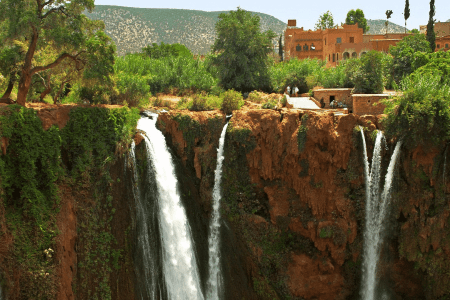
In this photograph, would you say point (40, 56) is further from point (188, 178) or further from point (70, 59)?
point (188, 178)

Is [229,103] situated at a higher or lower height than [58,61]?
lower

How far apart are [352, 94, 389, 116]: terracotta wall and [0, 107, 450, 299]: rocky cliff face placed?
253cm

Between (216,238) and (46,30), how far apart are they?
38.7 feet

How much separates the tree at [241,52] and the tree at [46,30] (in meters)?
12.6

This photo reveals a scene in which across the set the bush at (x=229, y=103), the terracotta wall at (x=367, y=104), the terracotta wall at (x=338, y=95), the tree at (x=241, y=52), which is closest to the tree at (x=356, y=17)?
the tree at (x=241, y=52)

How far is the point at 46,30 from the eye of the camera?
65.3 ft

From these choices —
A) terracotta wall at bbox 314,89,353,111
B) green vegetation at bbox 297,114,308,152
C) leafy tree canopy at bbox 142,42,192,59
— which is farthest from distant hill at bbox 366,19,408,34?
green vegetation at bbox 297,114,308,152

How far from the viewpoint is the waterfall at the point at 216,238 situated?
22156 mm

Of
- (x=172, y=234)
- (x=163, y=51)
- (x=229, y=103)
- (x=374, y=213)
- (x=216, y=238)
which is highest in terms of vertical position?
(x=163, y=51)

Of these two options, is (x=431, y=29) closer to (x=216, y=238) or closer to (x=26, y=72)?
(x=216, y=238)

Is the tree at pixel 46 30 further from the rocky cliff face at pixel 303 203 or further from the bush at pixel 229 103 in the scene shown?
the bush at pixel 229 103

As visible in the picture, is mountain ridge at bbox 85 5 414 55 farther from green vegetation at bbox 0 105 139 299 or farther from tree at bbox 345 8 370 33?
green vegetation at bbox 0 105 139 299

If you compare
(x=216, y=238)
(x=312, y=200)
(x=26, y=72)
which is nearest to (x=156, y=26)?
(x=26, y=72)

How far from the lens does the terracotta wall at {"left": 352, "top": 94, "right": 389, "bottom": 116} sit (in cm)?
2517
